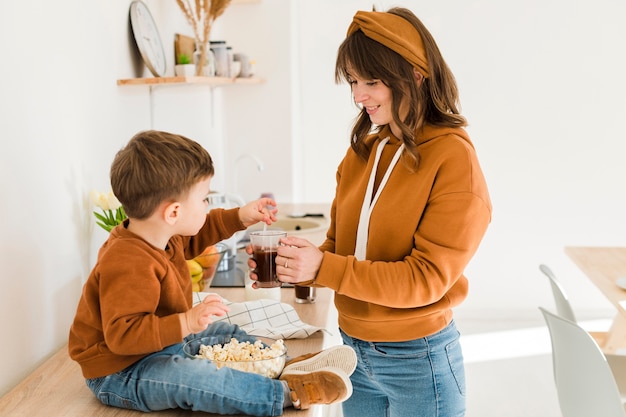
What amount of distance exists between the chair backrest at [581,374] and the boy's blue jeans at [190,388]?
3.10 ft

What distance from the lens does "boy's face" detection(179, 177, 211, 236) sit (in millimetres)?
1324

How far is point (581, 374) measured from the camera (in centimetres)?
188

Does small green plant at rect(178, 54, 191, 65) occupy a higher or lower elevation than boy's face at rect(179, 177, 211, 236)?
higher

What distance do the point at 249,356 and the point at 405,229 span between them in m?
0.42

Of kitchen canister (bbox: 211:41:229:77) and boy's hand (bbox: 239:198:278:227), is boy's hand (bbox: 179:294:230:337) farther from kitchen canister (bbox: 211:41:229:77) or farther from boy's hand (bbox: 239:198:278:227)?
kitchen canister (bbox: 211:41:229:77)

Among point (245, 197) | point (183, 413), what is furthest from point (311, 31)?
point (183, 413)

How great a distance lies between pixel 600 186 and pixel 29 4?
358cm

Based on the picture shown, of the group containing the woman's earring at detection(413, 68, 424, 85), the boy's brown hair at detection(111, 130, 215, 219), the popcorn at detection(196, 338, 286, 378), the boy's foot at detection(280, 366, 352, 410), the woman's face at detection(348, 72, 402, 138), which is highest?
the woman's earring at detection(413, 68, 424, 85)

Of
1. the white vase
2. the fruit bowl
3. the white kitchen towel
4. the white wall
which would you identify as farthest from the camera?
the white wall

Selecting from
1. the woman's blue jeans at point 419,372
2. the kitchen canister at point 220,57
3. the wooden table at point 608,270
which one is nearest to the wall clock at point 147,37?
the kitchen canister at point 220,57

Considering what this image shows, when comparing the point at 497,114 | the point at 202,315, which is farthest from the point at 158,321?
the point at 497,114

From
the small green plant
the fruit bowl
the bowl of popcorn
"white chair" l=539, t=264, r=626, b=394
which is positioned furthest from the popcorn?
the small green plant

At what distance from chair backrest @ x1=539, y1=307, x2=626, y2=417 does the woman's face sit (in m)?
0.81

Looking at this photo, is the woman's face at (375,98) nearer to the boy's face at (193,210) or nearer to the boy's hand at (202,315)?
the boy's face at (193,210)
